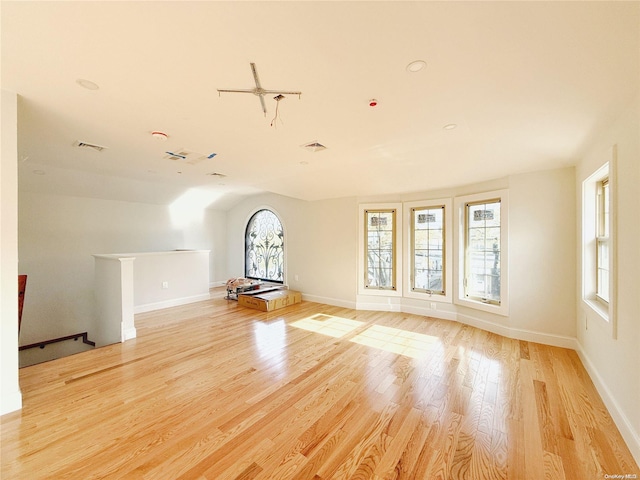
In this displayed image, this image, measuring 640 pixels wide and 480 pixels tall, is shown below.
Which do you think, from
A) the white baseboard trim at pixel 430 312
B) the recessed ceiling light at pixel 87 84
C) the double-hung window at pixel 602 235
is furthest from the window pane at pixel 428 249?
the recessed ceiling light at pixel 87 84

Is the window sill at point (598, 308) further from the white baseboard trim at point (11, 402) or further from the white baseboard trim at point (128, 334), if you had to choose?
the white baseboard trim at point (128, 334)

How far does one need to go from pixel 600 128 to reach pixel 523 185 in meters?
1.36

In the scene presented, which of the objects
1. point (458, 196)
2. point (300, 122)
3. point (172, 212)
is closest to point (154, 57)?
point (300, 122)

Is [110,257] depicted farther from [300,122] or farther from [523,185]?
[523,185]

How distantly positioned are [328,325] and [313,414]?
7.16 ft

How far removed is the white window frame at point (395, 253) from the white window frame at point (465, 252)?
978mm

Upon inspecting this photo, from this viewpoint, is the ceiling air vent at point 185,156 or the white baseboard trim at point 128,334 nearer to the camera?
the ceiling air vent at point 185,156

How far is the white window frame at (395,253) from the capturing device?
16.2ft

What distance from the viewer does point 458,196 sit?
4.27 m

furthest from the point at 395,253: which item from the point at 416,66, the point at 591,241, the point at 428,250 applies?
the point at 416,66

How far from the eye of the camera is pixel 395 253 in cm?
497

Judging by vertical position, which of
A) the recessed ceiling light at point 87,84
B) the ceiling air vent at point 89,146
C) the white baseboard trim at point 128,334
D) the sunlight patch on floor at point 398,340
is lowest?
the sunlight patch on floor at point 398,340

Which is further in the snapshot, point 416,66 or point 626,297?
point 626,297

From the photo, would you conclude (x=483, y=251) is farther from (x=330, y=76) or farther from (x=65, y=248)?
(x=65, y=248)
